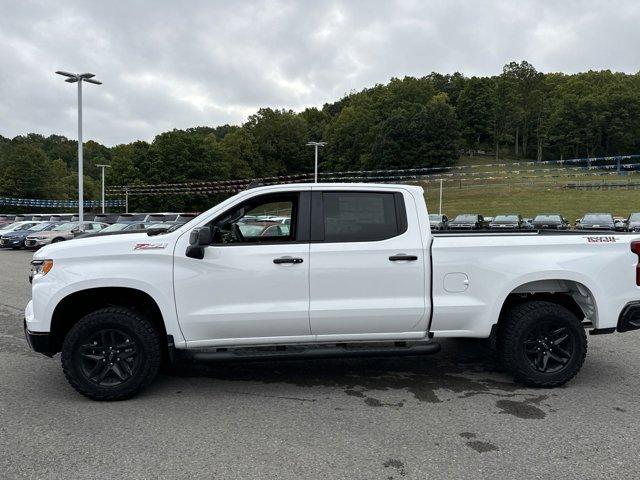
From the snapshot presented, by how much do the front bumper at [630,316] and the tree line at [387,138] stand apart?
73589 mm

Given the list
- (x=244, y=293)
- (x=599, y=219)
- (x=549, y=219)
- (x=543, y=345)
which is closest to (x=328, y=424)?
(x=244, y=293)

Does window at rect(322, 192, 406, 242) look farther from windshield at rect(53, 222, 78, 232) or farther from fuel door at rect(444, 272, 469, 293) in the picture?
windshield at rect(53, 222, 78, 232)

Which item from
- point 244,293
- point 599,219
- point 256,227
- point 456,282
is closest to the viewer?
point 244,293

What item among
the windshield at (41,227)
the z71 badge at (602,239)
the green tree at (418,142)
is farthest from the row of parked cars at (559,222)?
the green tree at (418,142)

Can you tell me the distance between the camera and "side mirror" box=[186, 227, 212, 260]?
443 centimetres

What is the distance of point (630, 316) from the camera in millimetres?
4984

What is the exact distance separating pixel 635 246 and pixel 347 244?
281 cm

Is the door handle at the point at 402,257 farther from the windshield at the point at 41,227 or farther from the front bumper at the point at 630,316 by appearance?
the windshield at the point at 41,227

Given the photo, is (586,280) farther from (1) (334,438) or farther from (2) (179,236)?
(2) (179,236)

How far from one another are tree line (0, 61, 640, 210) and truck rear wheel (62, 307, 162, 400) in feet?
238

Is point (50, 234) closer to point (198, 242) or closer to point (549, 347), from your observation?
point (198, 242)

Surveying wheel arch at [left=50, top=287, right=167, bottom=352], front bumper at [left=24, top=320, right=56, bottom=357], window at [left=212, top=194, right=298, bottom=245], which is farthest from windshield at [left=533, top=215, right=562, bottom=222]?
front bumper at [left=24, top=320, right=56, bottom=357]

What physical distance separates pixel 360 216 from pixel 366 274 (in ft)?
1.82

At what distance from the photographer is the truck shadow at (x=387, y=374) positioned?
495 centimetres
